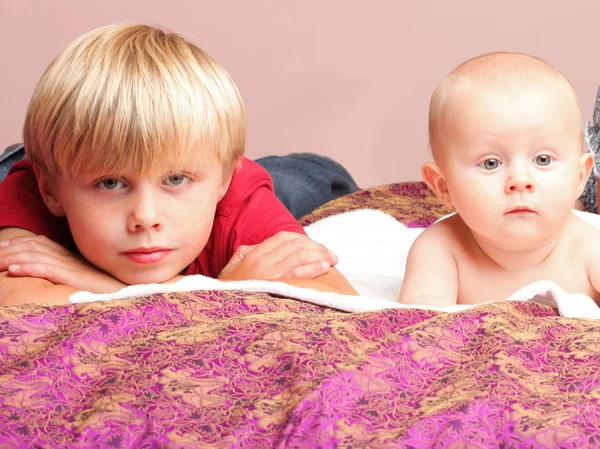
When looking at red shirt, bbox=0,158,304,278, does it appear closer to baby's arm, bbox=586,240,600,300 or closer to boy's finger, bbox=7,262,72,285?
boy's finger, bbox=7,262,72,285

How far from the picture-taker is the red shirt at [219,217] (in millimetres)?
1771

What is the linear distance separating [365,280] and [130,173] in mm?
563

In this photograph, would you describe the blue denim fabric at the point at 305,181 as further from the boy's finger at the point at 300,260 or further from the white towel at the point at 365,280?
the boy's finger at the point at 300,260

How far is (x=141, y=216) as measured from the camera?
1.51 metres

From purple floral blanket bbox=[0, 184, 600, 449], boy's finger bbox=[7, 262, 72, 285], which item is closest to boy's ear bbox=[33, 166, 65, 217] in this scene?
boy's finger bbox=[7, 262, 72, 285]

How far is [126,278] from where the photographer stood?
1647 millimetres

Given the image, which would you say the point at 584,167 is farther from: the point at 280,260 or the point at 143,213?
the point at 143,213

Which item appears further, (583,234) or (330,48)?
(330,48)

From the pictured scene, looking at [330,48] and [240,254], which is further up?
[330,48]

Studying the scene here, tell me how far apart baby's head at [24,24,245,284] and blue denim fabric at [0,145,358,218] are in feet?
2.73

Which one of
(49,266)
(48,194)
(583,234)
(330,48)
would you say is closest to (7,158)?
(48,194)

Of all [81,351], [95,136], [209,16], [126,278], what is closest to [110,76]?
[95,136]

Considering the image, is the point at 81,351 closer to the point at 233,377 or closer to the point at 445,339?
the point at 233,377

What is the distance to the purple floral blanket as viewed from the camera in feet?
3.43
